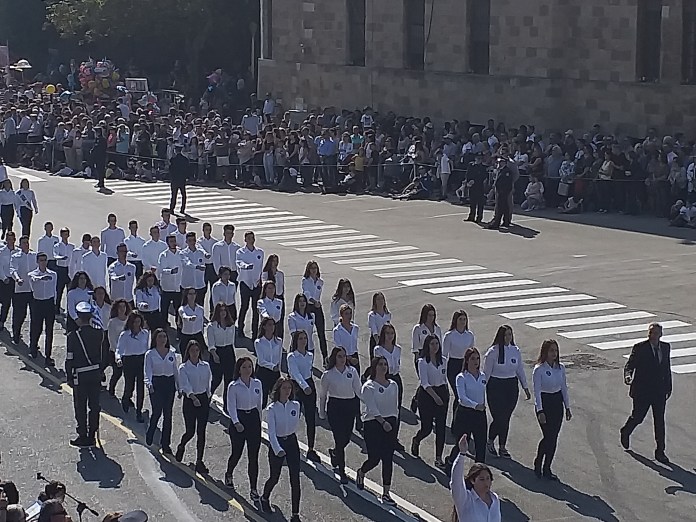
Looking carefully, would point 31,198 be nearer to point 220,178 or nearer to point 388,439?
point 220,178

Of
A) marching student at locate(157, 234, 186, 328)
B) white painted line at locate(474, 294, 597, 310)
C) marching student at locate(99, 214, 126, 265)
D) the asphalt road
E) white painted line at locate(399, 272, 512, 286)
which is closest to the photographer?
the asphalt road

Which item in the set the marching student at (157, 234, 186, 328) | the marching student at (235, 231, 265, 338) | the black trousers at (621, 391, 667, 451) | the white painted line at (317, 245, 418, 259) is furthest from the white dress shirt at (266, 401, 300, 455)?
the white painted line at (317, 245, 418, 259)

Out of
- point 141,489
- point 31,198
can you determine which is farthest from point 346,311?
point 31,198

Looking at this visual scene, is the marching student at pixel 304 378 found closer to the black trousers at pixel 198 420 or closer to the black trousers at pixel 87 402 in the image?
the black trousers at pixel 198 420

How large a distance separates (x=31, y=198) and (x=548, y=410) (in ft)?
53.2

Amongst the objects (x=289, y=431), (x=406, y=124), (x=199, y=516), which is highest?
(x=406, y=124)

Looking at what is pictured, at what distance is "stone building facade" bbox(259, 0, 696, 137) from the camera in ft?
123

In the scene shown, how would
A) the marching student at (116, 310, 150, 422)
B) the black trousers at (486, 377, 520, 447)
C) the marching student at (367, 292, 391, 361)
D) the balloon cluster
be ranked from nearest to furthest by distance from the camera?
1. the black trousers at (486, 377, 520, 447)
2. the marching student at (116, 310, 150, 422)
3. the marching student at (367, 292, 391, 361)
4. the balloon cluster

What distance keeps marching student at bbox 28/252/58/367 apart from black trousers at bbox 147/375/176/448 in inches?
190

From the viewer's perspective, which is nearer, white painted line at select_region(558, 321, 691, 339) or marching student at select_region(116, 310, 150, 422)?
marching student at select_region(116, 310, 150, 422)

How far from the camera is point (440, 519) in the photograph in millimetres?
14398

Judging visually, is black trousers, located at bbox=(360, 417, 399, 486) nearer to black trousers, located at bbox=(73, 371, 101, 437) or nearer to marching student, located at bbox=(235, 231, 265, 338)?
black trousers, located at bbox=(73, 371, 101, 437)

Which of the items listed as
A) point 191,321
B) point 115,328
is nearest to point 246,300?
point 191,321

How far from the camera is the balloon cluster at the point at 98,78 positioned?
52062 mm
